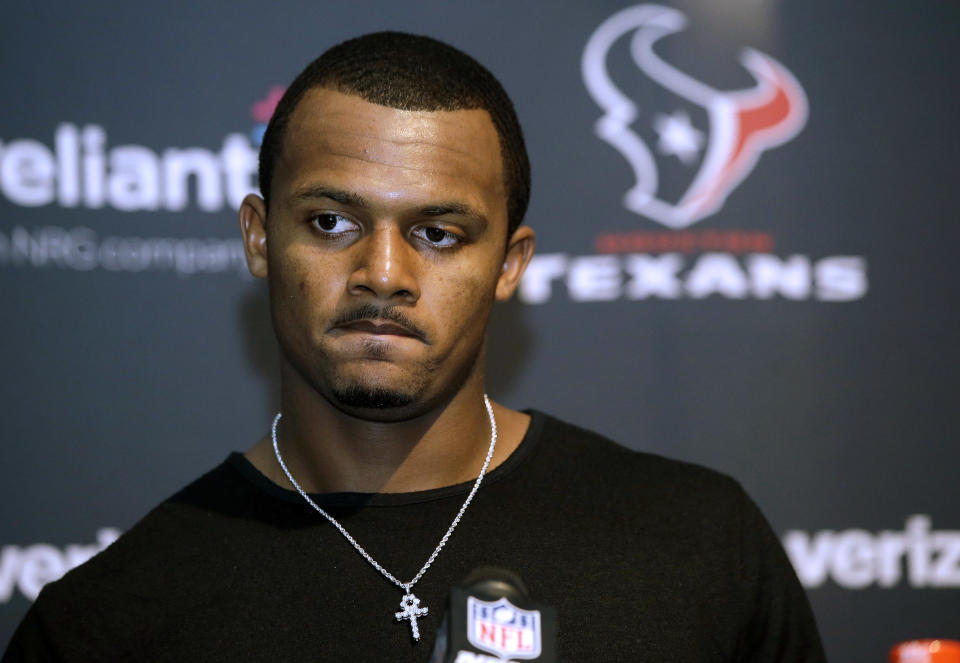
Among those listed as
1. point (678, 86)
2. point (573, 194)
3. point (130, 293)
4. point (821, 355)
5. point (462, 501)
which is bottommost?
point (462, 501)

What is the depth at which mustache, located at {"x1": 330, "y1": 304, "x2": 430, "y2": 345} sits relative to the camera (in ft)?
4.54

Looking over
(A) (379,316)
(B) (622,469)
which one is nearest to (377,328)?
(A) (379,316)

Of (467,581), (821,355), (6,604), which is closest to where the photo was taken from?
(467,581)

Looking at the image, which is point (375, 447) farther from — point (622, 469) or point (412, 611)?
point (622, 469)

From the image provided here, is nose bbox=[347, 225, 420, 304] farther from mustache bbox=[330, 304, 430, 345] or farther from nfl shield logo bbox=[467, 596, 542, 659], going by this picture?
nfl shield logo bbox=[467, 596, 542, 659]

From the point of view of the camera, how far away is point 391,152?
56.9 inches

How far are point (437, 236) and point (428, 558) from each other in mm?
432

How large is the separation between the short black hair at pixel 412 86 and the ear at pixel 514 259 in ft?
0.09

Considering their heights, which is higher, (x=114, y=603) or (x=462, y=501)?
(x=462, y=501)

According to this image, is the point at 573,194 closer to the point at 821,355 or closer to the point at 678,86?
the point at 678,86

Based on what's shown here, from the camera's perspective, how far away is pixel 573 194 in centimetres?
251

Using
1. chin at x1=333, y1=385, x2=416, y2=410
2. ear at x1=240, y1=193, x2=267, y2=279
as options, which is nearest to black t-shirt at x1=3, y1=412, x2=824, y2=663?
chin at x1=333, y1=385, x2=416, y2=410

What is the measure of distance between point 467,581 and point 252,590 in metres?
0.59

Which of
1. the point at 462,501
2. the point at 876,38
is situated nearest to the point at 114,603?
the point at 462,501
